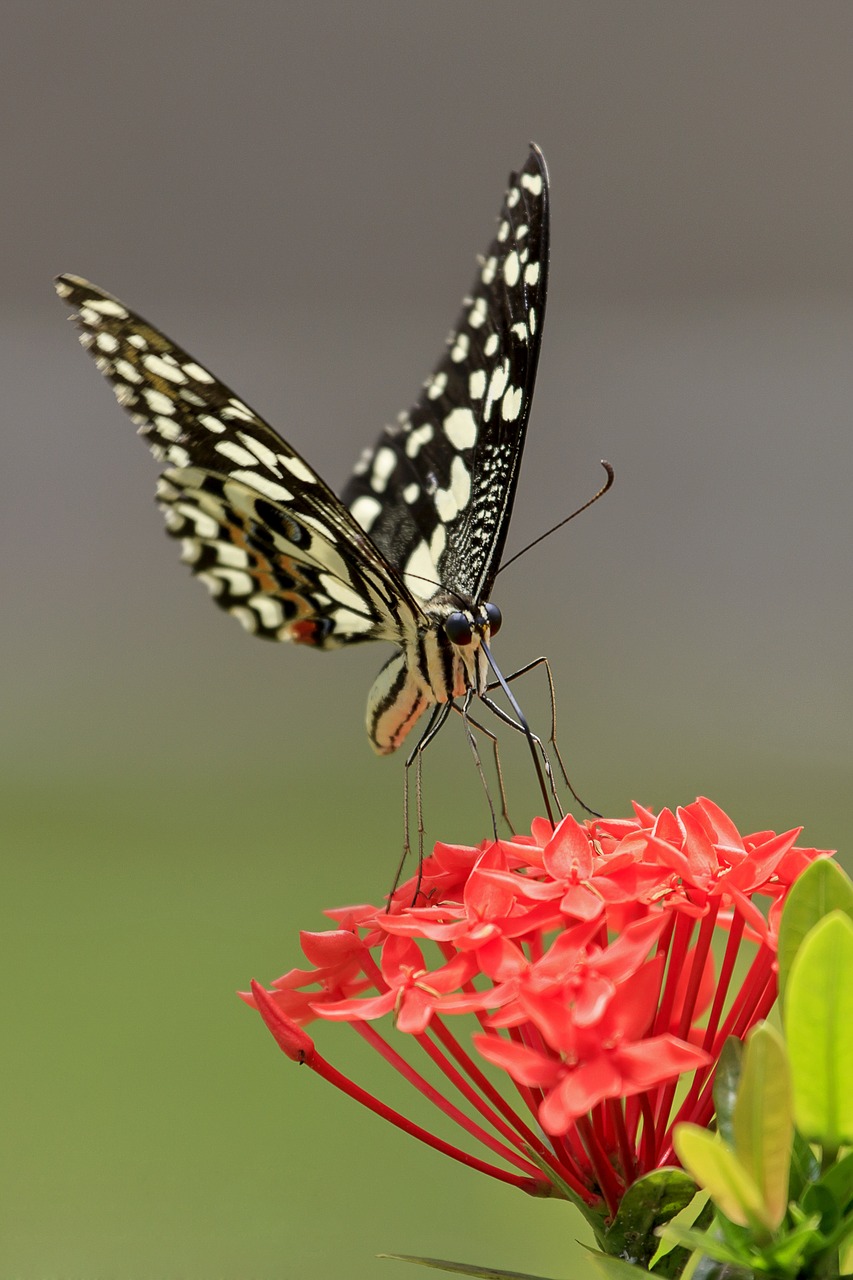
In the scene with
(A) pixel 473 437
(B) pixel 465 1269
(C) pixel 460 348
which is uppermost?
(C) pixel 460 348

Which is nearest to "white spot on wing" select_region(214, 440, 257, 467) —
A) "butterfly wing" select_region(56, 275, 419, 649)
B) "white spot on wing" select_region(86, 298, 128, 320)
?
"butterfly wing" select_region(56, 275, 419, 649)

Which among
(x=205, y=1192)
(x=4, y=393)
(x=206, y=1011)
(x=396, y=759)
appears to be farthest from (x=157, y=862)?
(x=4, y=393)

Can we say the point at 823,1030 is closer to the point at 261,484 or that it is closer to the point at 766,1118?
the point at 766,1118

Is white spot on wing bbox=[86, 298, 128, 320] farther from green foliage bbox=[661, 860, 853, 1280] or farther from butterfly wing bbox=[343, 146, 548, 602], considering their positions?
green foliage bbox=[661, 860, 853, 1280]

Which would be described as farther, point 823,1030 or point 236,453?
point 236,453

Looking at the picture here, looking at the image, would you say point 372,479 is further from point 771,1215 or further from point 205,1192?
point 205,1192

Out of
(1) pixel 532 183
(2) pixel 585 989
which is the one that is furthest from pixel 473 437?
(2) pixel 585 989
